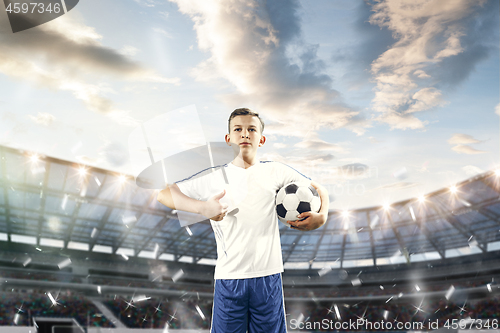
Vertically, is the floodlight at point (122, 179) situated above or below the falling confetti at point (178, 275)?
above

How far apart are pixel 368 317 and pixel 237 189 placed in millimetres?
16108

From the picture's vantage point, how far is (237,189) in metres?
1.85

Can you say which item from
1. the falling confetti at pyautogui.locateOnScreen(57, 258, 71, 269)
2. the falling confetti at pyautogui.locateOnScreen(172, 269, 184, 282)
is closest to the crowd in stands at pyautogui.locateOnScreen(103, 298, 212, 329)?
the falling confetti at pyautogui.locateOnScreen(172, 269, 184, 282)

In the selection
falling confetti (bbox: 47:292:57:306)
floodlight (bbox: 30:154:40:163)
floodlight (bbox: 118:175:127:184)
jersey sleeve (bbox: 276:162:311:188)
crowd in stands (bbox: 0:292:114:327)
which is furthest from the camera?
falling confetti (bbox: 47:292:57:306)

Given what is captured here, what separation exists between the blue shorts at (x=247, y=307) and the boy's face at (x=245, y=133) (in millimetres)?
848

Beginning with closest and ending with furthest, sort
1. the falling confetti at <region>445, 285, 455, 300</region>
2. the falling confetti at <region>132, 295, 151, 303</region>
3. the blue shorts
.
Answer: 1. the blue shorts
2. the falling confetti at <region>445, 285, 455, 300</region>
3. the falling confetti at <region>132, 295, 151, 303</region>

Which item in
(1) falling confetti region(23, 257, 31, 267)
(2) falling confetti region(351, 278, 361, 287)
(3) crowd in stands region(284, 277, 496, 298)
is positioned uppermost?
(1) falling confetti region(23, 257, 31, 267)

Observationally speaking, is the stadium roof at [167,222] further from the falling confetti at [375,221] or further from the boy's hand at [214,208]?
the boy's hand at [214,208]

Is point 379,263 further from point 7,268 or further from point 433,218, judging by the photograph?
point 7,268

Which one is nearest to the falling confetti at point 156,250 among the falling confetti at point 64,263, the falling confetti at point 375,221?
the falling confetti at point 64,263

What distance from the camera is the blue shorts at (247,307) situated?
1.71m

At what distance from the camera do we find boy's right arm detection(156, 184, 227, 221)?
5.17ft

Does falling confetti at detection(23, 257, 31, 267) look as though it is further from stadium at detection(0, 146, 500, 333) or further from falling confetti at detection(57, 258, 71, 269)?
falling confetti at detection(57, 258, 71, 269)

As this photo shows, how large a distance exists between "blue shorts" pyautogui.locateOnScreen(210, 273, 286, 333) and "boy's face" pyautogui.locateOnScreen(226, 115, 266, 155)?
848mm
